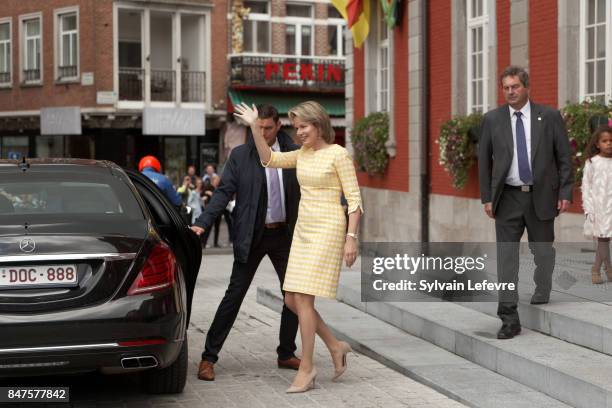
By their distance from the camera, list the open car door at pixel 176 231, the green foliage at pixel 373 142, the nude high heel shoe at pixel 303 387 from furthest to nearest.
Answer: the green foliage at pixel 373 142 < the open car door at pixel 176 231 < the nude high heel shoe at pixel 303 387

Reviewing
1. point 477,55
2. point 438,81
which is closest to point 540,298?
point 477,55

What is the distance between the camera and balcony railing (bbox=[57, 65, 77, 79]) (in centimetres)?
3741

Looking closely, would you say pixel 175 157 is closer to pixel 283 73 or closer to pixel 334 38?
pixel 283 73

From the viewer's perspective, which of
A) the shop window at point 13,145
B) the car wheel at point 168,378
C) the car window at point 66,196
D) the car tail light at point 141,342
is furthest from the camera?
the shop window at point 13,145

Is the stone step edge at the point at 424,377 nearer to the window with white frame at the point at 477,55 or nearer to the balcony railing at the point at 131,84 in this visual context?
the window with white frame at the point at 477,55

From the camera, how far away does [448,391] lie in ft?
23.6

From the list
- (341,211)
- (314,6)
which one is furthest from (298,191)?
(314,6)

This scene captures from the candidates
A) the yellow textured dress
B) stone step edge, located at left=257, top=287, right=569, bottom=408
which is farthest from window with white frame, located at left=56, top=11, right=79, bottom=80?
the yellow textured dress

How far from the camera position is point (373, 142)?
1911 cm

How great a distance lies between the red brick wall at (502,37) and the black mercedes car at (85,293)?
8397 millimetres

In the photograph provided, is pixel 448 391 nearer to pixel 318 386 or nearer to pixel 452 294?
pixel 318 386

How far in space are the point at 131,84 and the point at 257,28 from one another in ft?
15.6

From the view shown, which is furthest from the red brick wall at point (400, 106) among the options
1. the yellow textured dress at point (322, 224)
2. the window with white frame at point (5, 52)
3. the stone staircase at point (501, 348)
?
the window with white frame at point (5, 52)

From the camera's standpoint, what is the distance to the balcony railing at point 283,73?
37.9 meters
